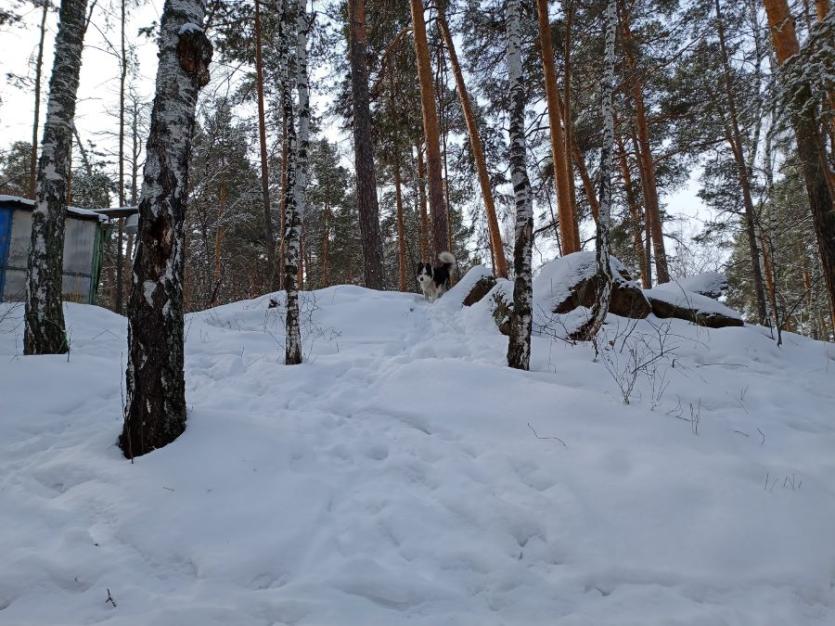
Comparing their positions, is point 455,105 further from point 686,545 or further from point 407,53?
point 686,545

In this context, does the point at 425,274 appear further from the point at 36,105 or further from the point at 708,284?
the point at 36,105

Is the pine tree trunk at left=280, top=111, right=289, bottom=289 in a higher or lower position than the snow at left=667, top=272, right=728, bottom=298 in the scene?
higher

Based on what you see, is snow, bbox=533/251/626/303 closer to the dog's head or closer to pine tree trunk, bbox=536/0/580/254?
pine tree trunk, bbox=536/0/580/254

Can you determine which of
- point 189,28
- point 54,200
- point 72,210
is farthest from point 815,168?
point 72,210

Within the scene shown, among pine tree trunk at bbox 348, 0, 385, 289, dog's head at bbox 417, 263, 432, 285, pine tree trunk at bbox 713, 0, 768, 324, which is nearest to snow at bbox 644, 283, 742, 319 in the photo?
dog's head at bbox 417, 263, 432, 285

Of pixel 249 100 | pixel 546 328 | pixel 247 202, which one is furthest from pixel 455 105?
pixel 546 328

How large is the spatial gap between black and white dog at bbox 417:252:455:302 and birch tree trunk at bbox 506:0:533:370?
5667mm

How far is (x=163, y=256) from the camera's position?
2.79 m

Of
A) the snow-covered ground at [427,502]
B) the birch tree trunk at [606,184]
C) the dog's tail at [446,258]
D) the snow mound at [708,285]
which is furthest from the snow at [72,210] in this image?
the snow mound at [708,285]

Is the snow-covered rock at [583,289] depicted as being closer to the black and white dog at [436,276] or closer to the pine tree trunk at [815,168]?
the pine tree trunk at [815,168]

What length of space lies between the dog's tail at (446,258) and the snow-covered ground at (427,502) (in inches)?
245

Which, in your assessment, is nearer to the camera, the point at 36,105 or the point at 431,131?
the point at 431,131

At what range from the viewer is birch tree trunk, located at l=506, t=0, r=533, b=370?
4.39 m

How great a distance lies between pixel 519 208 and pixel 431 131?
663cm
